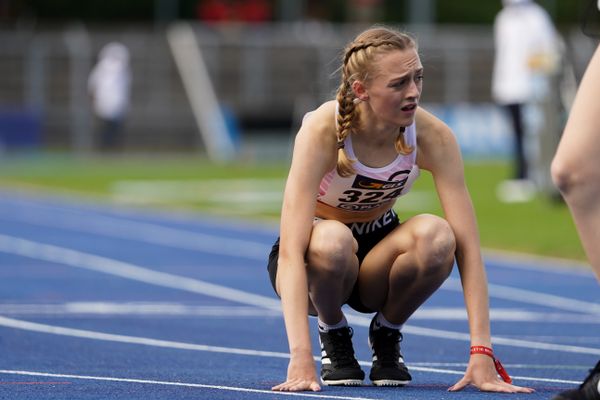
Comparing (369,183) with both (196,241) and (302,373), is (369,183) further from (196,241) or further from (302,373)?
(196,241)

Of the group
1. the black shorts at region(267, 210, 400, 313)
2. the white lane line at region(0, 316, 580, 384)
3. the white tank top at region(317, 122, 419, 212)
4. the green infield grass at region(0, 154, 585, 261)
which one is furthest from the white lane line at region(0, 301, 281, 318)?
the green infield grass at region(0, 154, 585, 261)

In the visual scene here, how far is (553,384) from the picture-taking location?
637 cm

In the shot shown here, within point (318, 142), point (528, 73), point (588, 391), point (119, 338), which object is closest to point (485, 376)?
point (588, 391)

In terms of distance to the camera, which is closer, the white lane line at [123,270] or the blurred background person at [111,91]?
the white lane line at [123,270]

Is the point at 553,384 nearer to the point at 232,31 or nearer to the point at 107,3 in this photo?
the point at 232,31

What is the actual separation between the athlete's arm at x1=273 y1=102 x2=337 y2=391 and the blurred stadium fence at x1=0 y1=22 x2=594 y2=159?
93.5 feet

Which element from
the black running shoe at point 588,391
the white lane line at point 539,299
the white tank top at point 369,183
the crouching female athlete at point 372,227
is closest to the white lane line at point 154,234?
the white lane line at point 539,299

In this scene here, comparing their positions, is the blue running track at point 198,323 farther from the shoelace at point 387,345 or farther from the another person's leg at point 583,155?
the another person's leg at point 583,155

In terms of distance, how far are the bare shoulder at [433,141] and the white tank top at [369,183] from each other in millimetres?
36

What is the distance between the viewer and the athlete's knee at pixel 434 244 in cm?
Result: 603

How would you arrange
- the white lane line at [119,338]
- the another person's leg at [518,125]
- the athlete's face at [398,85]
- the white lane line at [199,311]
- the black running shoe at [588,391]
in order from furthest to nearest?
the another person's leg at [518,125], the white lane line at [199,311], the white lane line at [119,338], the athlete's face at [398,85], the black running shoe at [588,391]

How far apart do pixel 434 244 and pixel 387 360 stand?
1.91ft

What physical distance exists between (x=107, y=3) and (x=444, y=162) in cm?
3942

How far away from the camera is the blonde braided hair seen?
→ 5.86 m
